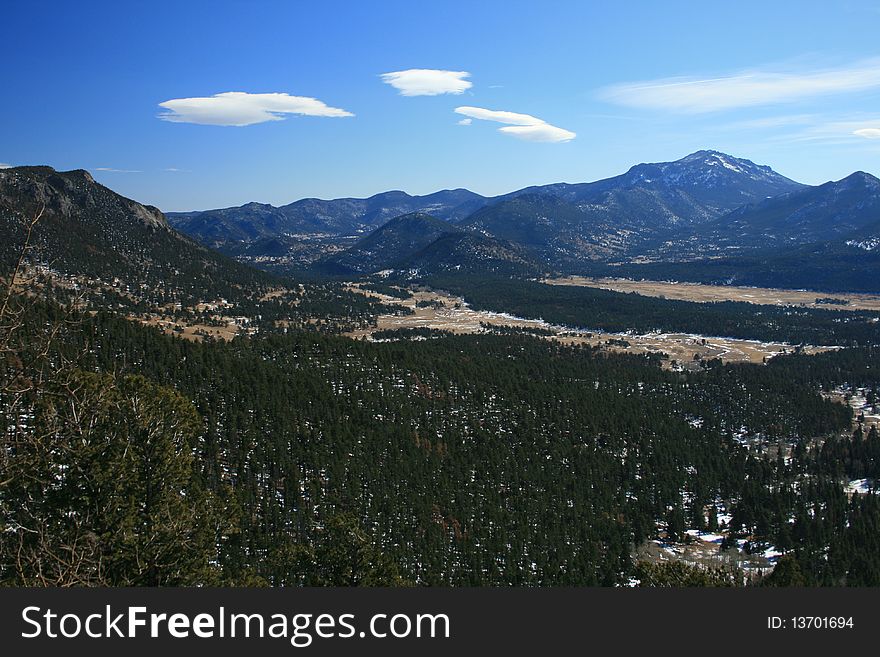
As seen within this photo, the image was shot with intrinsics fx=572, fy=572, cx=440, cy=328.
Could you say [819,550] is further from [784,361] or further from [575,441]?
[784,361]

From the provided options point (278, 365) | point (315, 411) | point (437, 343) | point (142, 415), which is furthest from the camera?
point (437, 343)

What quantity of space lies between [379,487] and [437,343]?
312 feet

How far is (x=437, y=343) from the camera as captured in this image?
557ft

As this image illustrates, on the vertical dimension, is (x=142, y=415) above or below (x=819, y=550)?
above

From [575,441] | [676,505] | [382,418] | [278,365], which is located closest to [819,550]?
[676,505]

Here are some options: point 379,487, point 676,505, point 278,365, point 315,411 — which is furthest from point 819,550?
point 278,365

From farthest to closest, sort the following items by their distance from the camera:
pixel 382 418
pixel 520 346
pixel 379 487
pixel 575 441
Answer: pixel 520 346
pixel 575 441
pixel 382 418
pixel 379 487

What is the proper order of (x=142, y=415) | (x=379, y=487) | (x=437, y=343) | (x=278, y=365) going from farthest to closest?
1. (x=437, y=343)
2. (x=278, y=365)
3. (x=379, y=487)
4. (x=142, y=415)

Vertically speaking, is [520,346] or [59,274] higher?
[59,274]

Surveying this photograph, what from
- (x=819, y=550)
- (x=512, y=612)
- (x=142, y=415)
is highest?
(x=142, y=415)

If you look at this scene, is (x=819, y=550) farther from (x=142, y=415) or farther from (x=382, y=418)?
(x=142, y=415)

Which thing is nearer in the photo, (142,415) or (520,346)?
(142,415)

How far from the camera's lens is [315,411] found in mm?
91750

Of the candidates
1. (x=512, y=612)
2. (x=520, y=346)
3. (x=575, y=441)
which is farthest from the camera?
(x=520, y=346)
